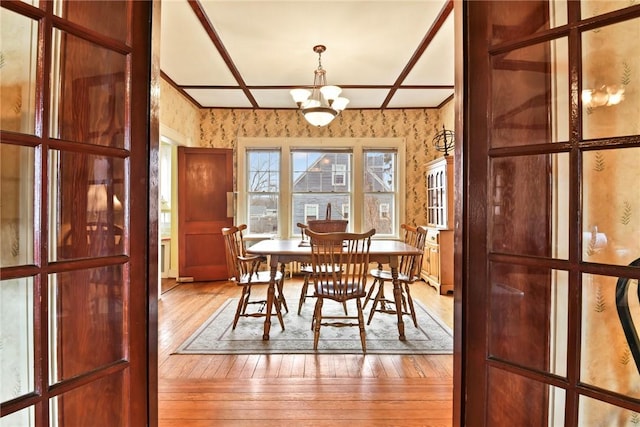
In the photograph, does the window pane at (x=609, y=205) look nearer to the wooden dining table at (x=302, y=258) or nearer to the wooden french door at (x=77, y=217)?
the wooden french door at (x=77, y=217)

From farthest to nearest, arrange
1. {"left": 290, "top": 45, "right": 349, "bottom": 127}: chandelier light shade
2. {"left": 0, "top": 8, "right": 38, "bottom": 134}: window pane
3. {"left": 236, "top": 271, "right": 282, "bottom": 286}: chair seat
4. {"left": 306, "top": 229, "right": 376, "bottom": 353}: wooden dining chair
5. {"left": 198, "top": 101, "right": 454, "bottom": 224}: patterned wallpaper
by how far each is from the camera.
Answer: {"left": 198, "top": 101, "right": 454, "bottom": 224}: patterned wallpaper < {"left": 290, "top": 45, "right": 349, "bottom": 127}: chandelier light shade < {"left": 236, "top": 271, "right": 282, "bottom": 286}: chair seat < {"left": 306, "top": 229, "right": 376, "bottom": 353}: wooden dining chair < {"left": 0, "top": 8, "right": 38, "bottom": 134}: window pane

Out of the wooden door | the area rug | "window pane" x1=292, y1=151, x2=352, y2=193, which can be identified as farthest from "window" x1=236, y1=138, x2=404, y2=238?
the area rug

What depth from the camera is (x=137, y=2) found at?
120 cm

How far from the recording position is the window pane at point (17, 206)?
0.99 metres

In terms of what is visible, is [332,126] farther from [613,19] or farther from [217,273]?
[613,19]

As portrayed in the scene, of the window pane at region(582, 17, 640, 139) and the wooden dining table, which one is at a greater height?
the window pane at region(582, 17, 640, 139)

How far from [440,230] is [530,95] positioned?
339 cm

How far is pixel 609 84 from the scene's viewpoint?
40.4 inches

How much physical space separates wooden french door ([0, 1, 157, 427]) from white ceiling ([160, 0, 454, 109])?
6.33 feet

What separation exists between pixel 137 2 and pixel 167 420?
191 centimetres

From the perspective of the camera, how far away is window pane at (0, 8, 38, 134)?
3.19 feet

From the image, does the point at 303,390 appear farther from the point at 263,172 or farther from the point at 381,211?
the point at 263,172

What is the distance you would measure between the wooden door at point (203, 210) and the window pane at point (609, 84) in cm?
460

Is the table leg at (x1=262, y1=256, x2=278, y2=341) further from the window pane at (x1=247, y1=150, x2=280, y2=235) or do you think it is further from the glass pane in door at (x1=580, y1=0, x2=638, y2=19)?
the window pane at (x1=247, y1=150, x2=280, y2=235)
